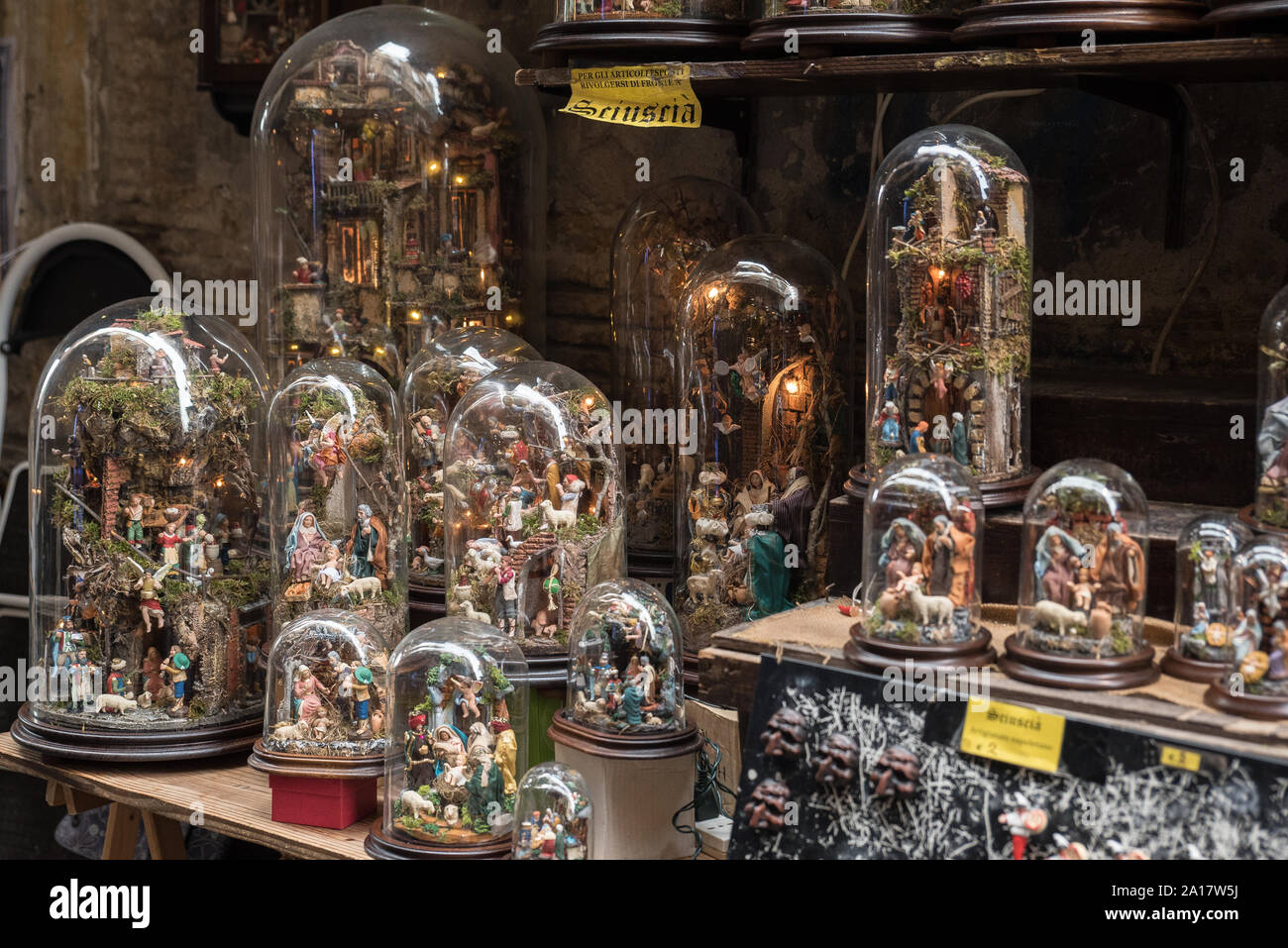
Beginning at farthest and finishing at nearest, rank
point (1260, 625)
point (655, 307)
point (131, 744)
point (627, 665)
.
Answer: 1. point (655, 307)
2. point (131, 744)
3. point (627, 665)
4. point (1260, 625)

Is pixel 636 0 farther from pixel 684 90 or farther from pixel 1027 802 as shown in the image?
pixel 1027 802

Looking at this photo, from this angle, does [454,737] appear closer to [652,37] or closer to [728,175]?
[652,37]

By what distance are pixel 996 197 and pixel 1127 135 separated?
2.79 feet

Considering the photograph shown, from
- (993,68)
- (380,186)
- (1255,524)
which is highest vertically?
(993,68)

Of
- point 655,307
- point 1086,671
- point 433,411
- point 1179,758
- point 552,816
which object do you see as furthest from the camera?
point 655,307

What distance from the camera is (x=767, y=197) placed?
4.71 m

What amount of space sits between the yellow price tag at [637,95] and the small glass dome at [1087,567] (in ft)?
4.76

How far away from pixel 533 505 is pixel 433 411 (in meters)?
0.63

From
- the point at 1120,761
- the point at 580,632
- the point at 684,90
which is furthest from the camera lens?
the point at 684,90

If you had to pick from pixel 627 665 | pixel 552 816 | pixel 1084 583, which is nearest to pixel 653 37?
pixel 627 665

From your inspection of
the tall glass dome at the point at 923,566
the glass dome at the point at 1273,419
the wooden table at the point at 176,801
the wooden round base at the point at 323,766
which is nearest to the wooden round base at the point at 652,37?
the tall glass dome at the point at 923,566

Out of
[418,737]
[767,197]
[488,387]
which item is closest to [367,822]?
[418,737]

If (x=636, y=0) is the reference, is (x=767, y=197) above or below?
below

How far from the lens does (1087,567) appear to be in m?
2.75
